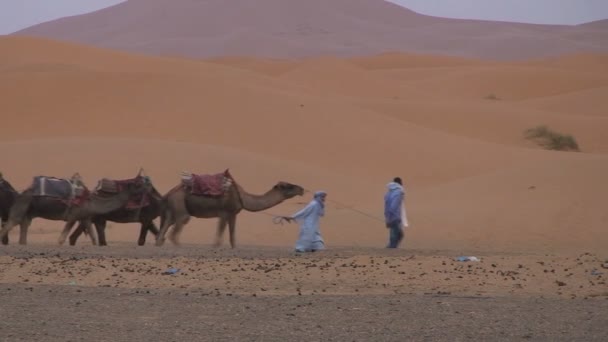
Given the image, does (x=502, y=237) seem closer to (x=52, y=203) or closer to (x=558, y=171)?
(x=558, y=171)

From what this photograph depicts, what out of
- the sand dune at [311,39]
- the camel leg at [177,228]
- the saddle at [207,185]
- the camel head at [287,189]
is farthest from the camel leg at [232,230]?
the sand dune at [311,39]

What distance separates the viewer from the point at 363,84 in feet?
246

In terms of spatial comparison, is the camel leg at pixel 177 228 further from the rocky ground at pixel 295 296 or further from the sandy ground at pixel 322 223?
the rocky ground at pixel 295 296

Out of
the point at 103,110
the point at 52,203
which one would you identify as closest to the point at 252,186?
the point at 52,203

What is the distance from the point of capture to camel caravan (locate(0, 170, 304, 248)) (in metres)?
21.5

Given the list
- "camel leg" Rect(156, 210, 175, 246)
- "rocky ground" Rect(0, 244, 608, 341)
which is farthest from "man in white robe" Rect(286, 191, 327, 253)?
"camel leg" Rect(156, 210, 175, 246)

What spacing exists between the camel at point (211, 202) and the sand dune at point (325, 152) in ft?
13.7

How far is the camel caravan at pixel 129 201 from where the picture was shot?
21469 mm

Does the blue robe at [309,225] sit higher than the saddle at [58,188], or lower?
lower

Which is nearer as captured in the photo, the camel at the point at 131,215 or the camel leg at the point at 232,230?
the camel leg at the point at 232,230

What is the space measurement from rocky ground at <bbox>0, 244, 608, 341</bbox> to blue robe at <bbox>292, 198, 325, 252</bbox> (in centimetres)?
61

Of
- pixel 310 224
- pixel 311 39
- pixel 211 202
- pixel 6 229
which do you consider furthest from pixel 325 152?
pixel 311 39

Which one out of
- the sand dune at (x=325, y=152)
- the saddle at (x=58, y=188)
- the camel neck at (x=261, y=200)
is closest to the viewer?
the saddle at (x=58, y=188)

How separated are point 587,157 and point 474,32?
16834 cm
